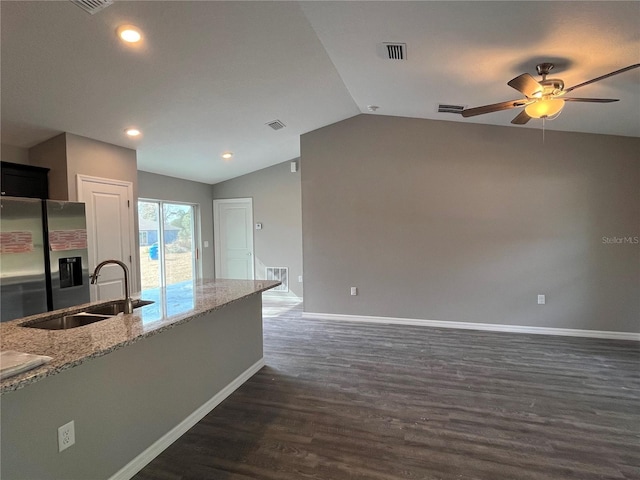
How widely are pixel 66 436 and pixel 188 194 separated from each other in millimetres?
5315

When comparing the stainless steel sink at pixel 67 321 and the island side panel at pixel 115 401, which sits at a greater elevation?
the stainless steel sink at pixel 67 321

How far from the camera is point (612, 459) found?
6.63 ft

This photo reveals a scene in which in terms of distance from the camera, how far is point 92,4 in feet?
6.75

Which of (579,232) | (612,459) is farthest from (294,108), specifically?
(612,459)

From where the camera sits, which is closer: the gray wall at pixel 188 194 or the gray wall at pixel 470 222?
the gray wall at pixel 470 222

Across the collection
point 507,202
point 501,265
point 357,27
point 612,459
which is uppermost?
point 357,27

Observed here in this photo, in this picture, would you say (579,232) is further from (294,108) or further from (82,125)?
(82,125)

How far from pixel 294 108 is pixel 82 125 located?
91.5 inches

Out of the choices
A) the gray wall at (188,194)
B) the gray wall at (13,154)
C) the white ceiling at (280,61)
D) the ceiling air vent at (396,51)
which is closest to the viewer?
the white ceiling at (280,61)

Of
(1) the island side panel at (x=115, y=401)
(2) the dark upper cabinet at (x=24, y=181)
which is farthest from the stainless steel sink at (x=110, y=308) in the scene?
(2) the dark upper cabinet at (x=24, y=181)

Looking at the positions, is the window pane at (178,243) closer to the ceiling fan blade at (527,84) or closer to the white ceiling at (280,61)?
the white ceiling at (280,61)

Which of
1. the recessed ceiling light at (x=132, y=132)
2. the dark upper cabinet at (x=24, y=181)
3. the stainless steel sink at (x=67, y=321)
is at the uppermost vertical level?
the recessed ceiling light at (x=132, y=132)

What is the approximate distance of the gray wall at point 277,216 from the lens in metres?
6.53

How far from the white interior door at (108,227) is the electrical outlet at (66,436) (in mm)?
2616
